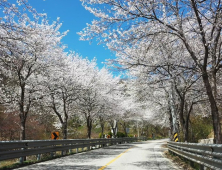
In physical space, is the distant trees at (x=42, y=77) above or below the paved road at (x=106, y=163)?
above

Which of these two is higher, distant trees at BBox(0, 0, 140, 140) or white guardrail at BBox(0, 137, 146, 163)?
distant trees at BBox(0, 0, 140, 140)

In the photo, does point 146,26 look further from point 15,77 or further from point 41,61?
point 15,77

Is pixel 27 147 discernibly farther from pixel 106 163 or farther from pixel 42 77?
pixel 42 77

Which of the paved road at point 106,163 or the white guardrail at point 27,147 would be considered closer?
the white guardrail at point 27,147

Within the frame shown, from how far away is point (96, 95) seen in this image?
27.2 meters

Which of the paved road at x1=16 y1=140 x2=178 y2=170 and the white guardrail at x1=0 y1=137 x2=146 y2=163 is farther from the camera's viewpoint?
the paved road at x1=16 y1=140 x2=178 y2=170

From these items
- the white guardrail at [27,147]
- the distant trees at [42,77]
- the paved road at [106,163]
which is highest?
the distant trees at [42,77]

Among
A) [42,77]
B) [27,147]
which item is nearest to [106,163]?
[27,147]

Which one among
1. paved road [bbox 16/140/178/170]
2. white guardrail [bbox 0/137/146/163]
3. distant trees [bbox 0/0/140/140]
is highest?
distant trees [bbox 0/0/140/140]

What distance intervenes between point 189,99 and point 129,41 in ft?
36.6

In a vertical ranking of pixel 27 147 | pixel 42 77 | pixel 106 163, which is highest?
pixel 42 77

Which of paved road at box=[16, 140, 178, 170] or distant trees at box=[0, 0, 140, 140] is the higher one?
distant trees at box=[0, 0, 140, 140]

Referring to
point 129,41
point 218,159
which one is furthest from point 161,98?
point 218,159

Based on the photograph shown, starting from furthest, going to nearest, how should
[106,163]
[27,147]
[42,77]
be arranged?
[42,77] → [106,163] → [27,147]
